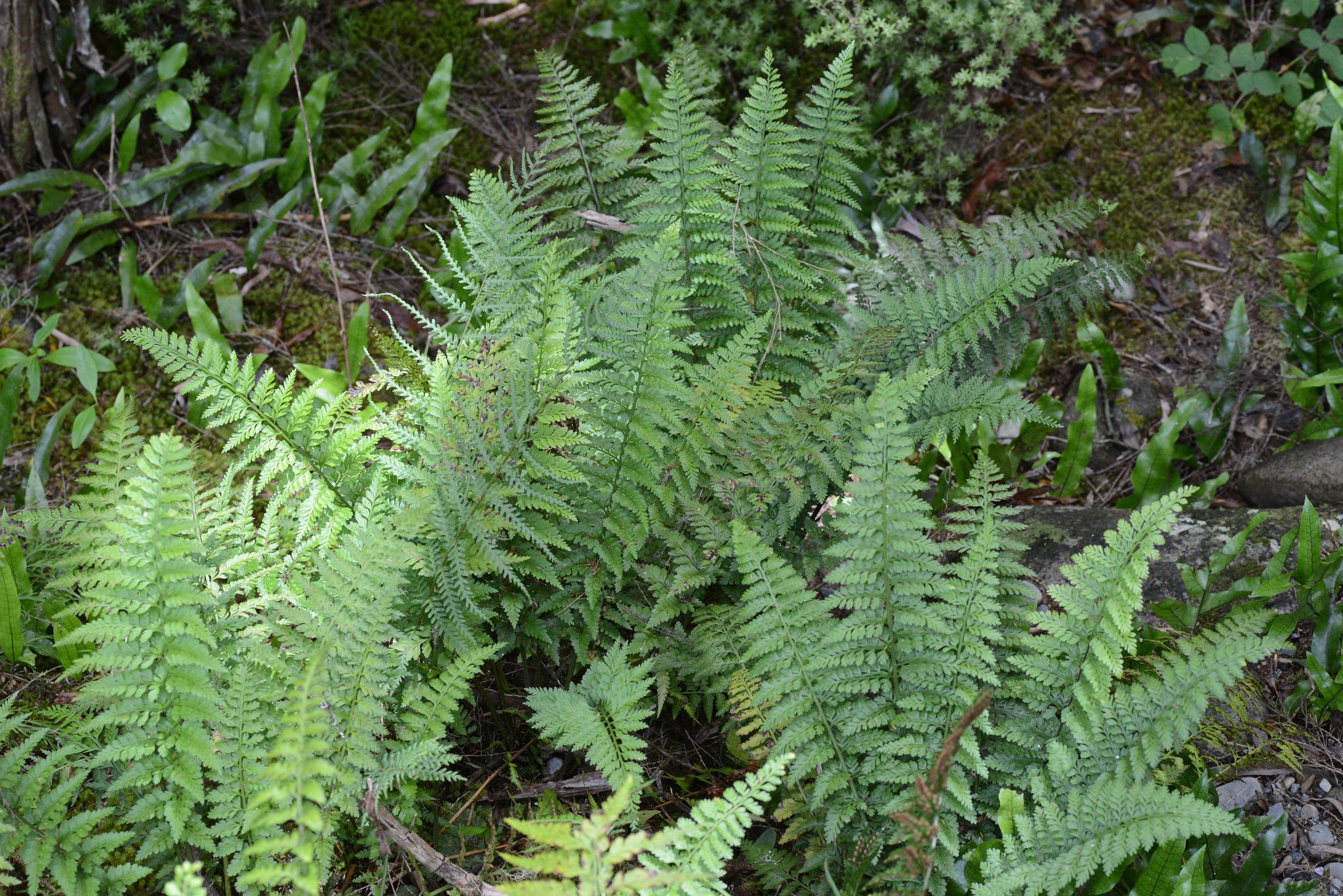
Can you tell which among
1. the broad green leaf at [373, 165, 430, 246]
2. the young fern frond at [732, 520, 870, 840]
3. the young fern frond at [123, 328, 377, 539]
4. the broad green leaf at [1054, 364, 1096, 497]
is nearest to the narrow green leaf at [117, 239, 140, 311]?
the broad green leaf at [373, 165, 430, 246]

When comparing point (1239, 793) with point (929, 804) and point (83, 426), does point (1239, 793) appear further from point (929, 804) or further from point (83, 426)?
point (83, 426)

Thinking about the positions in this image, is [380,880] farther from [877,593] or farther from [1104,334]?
[1104,334]

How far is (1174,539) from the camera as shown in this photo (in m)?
2.95

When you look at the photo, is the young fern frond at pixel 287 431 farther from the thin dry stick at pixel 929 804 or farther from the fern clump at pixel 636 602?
the thin dry stick at pixel 929 804

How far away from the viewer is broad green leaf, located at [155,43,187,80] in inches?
164

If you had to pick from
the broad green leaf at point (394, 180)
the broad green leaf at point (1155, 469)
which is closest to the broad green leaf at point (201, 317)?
the broad green leaf at point (394, 180)

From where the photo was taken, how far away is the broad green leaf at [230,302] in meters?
3.88

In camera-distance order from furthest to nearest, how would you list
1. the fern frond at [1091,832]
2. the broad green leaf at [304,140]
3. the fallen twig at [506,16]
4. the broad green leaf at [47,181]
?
the fallen twig at [506,16] → the broad green leaf at [304,140] → the broad green leaf at [47,181] → the fern frond at [1091,832]

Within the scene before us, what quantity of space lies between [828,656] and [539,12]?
3690 mm

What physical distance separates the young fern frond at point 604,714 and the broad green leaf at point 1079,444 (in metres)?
1.86

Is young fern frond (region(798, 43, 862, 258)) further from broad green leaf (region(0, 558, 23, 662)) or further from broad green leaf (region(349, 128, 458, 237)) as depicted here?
broad green leaf (region(0, 558, 23, 662))

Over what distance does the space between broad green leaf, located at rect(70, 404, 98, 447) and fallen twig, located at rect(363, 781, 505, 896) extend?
7.37ft

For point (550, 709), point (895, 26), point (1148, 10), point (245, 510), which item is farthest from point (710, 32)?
point (550, 709)

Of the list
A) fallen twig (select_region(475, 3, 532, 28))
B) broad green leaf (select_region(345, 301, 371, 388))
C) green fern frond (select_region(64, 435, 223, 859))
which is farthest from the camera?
fallen twig (select_region(475, 3, 532, 28))
